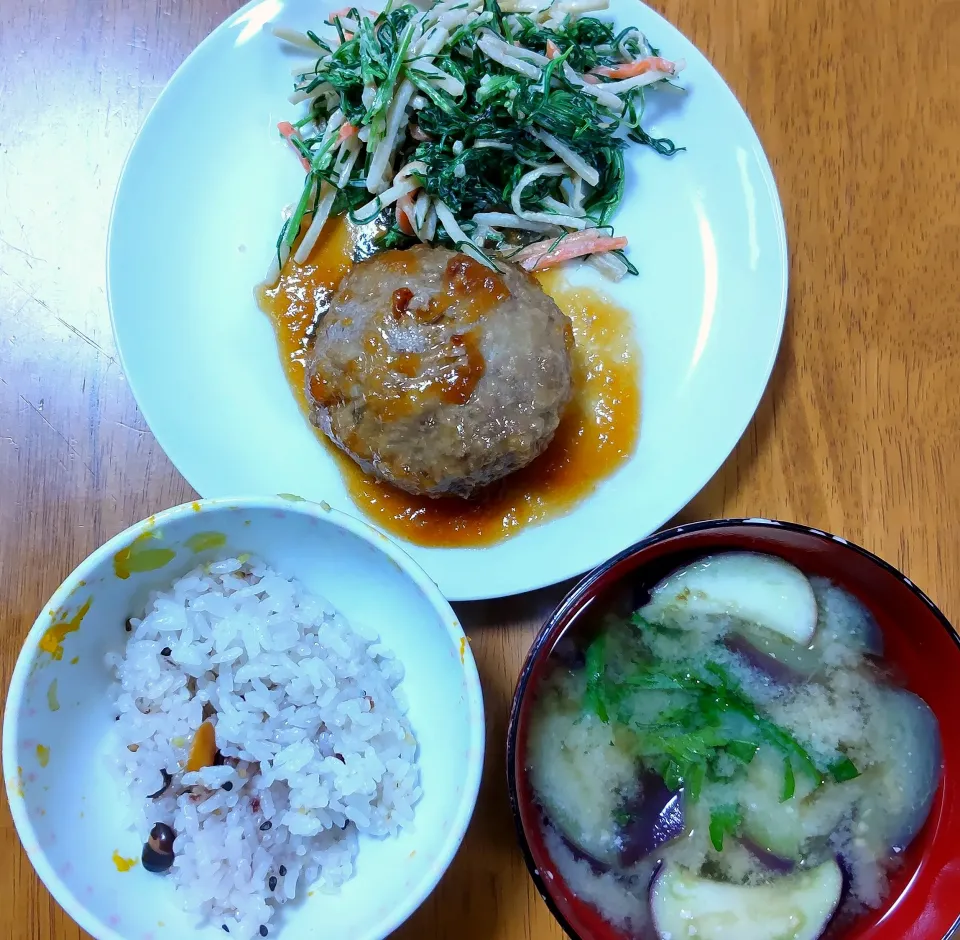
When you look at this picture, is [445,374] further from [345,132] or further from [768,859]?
[768,859]

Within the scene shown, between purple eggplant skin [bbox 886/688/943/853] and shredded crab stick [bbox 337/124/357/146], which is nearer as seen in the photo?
purple eggplant skin [bbox 886/688/943/853]

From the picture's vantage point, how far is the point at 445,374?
185cm

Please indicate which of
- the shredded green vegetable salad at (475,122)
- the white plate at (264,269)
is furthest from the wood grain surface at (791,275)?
the shredded green vegetable salad at (475,122)

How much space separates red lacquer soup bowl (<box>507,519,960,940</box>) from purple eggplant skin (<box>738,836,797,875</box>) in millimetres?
164

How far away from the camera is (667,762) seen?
5.45 ft

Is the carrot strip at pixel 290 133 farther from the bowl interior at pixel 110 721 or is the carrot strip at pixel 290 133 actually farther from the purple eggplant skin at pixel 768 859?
the purple eggplant skin at pixel 768 859

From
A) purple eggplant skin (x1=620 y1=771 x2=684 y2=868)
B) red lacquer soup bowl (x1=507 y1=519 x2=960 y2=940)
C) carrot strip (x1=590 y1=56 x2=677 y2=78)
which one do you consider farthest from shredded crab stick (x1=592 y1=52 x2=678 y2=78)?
purple eggplant skin (x1=620 y1=771 x2=684 y2=868)

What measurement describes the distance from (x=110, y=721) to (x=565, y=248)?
163 cm

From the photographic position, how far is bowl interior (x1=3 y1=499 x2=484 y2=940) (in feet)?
4.88

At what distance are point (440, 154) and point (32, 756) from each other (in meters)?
1.75

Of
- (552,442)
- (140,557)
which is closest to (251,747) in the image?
(140,557)

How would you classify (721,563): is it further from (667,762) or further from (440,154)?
(440,154)

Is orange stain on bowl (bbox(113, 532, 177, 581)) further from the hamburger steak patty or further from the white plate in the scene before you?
the hamburger steak patty

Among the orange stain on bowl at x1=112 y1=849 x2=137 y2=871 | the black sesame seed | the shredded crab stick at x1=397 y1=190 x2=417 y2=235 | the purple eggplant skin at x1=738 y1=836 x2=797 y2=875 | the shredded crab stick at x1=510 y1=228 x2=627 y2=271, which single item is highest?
the shredded crab stick at x1=397 y1=190 x2=417 y2=235
